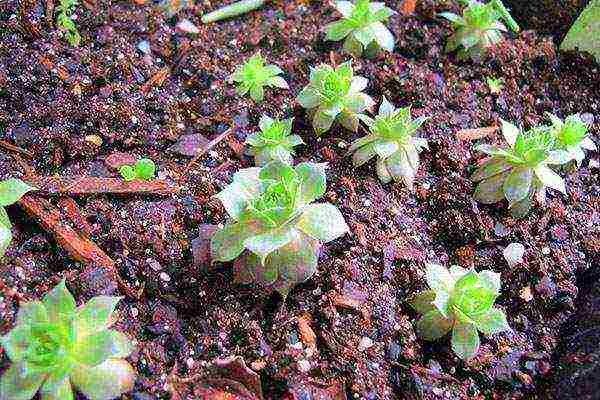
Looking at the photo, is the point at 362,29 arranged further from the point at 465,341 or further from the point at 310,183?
the point at 465,341

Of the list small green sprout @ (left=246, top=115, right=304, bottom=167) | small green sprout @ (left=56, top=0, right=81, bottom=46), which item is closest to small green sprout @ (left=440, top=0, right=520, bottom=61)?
small green sprout @ (left=246, top=115, right=304, bottom=167)

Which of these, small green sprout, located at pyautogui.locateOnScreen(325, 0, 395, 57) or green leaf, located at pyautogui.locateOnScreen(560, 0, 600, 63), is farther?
green leaf, located at pyautogui.locateOnScreen(560, 0, 600, 63)

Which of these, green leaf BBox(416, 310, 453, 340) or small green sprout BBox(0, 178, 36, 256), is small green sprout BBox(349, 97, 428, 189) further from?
small green sprout BBox(0, 178, 36, 256)

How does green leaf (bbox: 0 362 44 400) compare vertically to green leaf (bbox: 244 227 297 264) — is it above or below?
below

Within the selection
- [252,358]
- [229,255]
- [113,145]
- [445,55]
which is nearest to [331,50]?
[445,55]

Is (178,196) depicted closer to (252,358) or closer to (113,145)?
(113,145)

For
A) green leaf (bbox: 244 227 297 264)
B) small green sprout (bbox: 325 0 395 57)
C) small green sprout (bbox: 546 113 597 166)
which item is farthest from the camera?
small green sprout (bbox: 325 0 395 57)

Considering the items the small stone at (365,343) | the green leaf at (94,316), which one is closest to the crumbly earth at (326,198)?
the small stone at (365,343)
